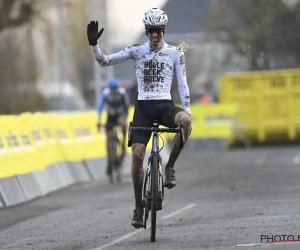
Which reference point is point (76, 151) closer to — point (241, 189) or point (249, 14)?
point (241, 189)

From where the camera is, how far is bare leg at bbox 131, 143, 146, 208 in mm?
10854

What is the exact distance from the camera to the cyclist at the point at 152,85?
10.9 metres

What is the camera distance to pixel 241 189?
58.3ft

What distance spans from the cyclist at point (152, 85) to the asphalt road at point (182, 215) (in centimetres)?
72

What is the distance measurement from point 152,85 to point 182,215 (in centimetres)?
299

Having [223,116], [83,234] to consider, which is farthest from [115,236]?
[223,116]

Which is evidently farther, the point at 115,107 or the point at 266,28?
the point at 266,28

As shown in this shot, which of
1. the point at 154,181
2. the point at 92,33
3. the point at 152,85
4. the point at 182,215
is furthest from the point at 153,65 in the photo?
the point at 182,215

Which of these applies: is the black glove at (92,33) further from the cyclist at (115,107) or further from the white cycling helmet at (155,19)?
the cyclist at (115,107)

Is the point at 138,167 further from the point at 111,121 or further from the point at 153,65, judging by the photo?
the point at 111,121

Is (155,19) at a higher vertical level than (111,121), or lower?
higher

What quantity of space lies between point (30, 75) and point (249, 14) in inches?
462

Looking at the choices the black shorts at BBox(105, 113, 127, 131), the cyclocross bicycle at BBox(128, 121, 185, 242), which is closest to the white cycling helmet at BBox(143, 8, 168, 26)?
the cyclocross bicycle at BBox(128, 121, 185, 242)

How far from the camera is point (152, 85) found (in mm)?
11016
